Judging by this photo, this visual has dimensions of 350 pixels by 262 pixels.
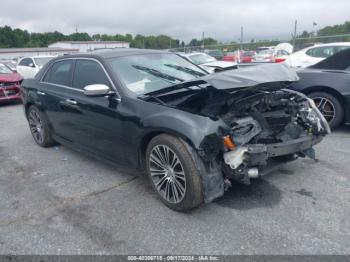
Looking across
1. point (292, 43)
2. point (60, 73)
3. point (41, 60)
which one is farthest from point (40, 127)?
point (292, 43)

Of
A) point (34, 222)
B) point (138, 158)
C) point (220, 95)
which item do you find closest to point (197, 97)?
point (220, 95)

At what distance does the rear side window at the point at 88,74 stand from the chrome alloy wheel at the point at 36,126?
4.86 feet

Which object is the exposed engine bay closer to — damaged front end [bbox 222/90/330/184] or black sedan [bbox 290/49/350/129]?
damaged front end [bbox 222/90/330/184]

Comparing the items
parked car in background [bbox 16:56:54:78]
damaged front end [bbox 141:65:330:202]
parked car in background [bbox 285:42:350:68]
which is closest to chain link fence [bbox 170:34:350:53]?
parked car in background [bbox 285:42:350:68]

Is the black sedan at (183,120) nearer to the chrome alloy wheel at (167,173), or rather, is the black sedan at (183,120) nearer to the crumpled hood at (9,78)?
the chrome alloy wheel at (167,173)

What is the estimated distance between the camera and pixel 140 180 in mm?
3807

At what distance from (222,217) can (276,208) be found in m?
0.58

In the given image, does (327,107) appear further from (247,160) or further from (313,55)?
(313,55)

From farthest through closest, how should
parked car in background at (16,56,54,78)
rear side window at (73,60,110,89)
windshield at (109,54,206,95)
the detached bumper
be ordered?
1. parked car in background at (16,56,54,78)
2. rear side window at (73,60,110,89)
3. windshield at (109,54,206,95)
4. the detached bumper

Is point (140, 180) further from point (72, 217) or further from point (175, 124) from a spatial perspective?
point (175, 124)

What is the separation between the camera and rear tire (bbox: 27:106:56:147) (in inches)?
195

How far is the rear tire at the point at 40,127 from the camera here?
4.95 meters

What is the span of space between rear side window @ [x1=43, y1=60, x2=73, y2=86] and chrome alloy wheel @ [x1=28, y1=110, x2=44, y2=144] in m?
0.77

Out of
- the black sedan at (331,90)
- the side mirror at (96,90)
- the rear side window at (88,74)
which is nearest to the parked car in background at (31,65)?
the rear side window at (88,74)
